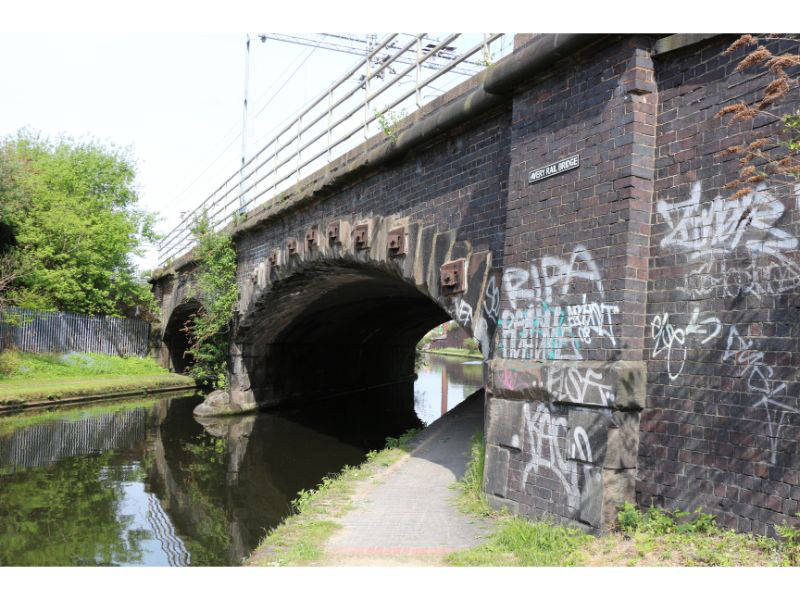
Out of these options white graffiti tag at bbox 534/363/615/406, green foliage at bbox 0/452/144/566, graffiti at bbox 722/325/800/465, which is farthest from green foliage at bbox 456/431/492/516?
green foliage at bbox 0/452/144/566

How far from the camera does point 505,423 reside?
222 inches

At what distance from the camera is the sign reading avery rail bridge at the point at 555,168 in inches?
212

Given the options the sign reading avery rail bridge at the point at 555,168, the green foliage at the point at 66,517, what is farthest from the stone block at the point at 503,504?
the green foliage at the point at 66,517

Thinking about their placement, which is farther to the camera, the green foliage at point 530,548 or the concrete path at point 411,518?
the concrete path at point 411,518

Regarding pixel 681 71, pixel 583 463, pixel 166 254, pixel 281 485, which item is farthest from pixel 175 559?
pixel 166 254

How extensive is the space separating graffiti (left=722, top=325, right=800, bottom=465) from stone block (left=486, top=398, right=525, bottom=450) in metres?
1.81

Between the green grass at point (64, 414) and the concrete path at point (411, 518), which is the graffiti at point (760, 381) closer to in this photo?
the concrete path at point (411, 518)

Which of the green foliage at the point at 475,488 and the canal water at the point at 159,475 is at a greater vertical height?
the green foliage at the point at 475,488

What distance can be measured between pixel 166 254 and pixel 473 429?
1923cm

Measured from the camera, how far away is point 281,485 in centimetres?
953

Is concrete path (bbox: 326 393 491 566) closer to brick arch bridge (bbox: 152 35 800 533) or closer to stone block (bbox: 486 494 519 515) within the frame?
stone block (bbox: 486 494 519 515)

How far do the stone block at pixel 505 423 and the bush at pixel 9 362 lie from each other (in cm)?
1632

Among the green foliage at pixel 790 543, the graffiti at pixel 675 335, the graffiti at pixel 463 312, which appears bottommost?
the green foliage at pixel 790 543

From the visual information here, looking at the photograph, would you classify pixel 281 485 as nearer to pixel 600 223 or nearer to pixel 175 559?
pixel 175 559
